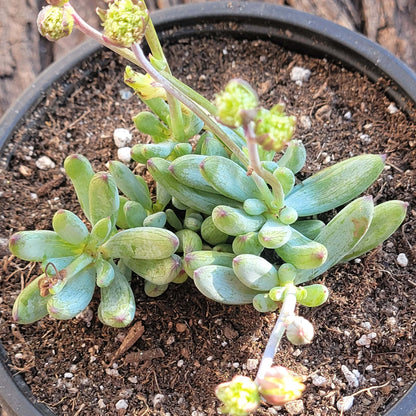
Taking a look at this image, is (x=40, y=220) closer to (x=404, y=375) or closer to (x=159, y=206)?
(x=159, y=206)

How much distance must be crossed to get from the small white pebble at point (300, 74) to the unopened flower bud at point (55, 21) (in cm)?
82

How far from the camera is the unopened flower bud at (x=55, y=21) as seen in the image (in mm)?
784

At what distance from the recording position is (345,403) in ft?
3.45

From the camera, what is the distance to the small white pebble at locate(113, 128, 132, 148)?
141cm

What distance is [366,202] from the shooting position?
95 cm

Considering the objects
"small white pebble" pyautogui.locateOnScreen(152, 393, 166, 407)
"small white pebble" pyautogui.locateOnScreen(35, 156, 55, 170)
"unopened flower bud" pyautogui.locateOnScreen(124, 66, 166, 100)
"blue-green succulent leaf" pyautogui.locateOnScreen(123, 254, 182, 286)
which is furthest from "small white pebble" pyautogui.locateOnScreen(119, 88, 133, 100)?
"small white pebble" pyautogui.locateOnScreen(152, 393, 166, 407)

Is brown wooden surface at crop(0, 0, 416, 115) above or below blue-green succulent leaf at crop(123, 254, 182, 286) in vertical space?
above

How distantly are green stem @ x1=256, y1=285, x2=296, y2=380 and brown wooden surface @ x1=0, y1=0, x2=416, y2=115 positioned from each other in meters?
1.15

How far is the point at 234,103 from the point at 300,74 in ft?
2.99

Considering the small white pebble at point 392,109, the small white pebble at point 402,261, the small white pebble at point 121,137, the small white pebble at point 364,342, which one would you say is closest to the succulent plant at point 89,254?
the small white pebble at point 121,137

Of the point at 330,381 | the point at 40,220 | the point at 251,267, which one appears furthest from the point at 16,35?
the point at 330,381

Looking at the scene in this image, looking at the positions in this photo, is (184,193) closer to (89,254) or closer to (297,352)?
(89,254)

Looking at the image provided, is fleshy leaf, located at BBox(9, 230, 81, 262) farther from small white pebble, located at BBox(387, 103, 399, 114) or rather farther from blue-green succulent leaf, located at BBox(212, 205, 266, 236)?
small white pebble, located at BBox(387, 103, 399, 114)

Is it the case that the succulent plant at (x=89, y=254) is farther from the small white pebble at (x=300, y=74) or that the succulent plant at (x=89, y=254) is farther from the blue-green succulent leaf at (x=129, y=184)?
the small white pebble at (x=300, y=74)
